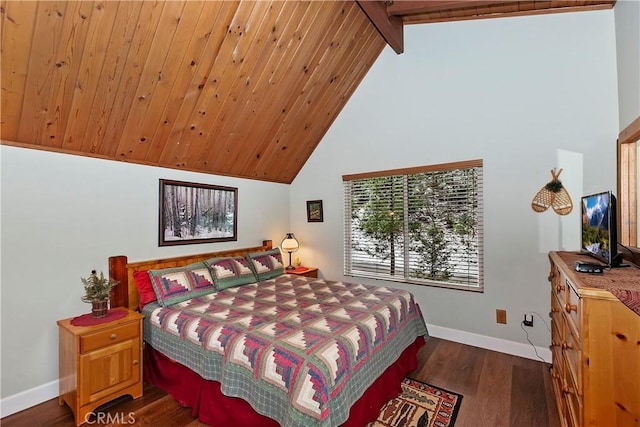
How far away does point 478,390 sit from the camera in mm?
2443

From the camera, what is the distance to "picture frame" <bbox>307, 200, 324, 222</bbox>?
447 centimetres

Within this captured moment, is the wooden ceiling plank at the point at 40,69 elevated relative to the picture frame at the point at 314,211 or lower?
elevated

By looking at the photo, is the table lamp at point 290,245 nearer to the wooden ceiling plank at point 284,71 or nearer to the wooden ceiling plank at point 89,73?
the wooden ceiling plank at point 284,71

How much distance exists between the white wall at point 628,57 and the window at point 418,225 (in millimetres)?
1133

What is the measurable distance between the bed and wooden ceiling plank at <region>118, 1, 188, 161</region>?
1.09 m

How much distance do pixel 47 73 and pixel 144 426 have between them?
2426mm

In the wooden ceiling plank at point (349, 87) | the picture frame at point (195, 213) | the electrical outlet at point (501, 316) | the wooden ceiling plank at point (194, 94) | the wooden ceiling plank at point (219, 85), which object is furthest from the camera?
the wooden ceiling plank at point (349, 87)

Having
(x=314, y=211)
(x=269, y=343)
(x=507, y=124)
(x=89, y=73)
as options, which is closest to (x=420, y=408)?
(x=269, y=343)

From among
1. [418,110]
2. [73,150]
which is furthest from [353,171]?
[73,150]

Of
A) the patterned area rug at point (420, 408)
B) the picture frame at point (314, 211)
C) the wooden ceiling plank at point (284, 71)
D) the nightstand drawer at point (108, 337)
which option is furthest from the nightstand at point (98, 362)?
the picture frame at point (314, 211)

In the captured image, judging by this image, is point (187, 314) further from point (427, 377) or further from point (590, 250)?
point (590, 250)

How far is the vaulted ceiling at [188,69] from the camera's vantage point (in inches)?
75.5

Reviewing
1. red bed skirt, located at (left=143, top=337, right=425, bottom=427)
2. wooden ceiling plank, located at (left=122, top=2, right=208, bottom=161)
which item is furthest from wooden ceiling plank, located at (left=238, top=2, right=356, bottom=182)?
red bed skirt, located at (left=143, top=337, right=425, bottom=427)

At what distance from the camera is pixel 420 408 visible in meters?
2.22
